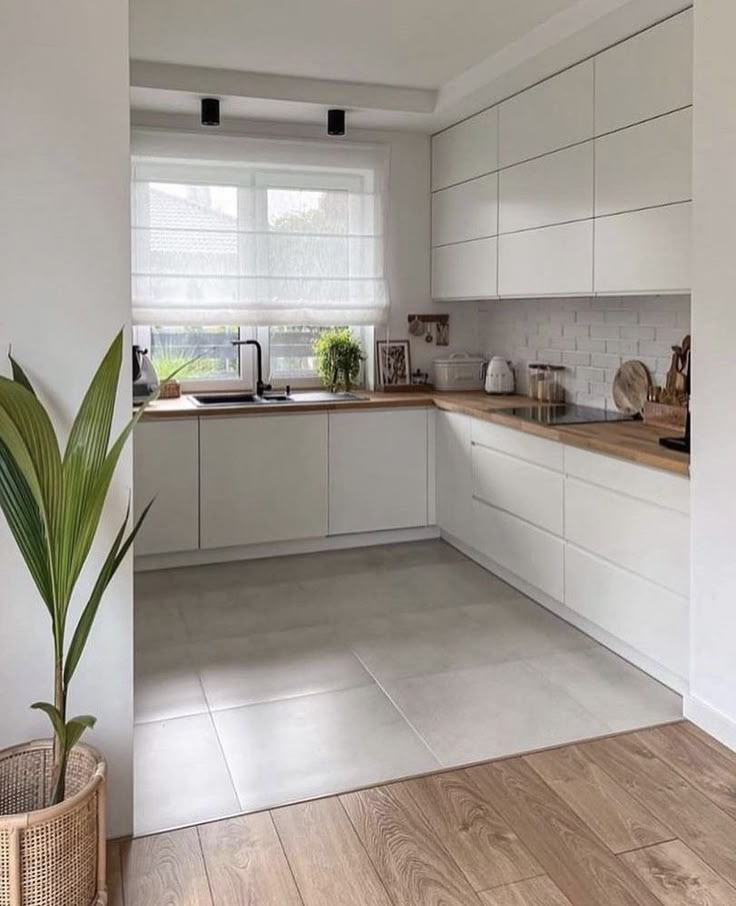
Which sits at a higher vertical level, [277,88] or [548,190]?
[277,88]

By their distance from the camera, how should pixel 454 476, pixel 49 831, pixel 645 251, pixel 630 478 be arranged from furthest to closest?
pixel 454 476 → pixel 645 251 → pixel 630 478 → pixel 49 831

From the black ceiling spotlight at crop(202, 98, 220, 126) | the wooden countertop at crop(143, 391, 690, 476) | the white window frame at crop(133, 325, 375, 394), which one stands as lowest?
the wooden countertop at crop(143, 391, 690, 476)

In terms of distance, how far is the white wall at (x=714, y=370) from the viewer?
2465 millimetres

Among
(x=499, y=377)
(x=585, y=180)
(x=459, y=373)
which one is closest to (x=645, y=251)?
(x=585, y=180)

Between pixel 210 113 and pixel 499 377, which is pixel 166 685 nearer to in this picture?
pixel 499 377

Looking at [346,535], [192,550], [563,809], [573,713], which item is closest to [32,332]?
[563,809]

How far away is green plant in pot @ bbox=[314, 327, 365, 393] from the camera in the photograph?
4.97m

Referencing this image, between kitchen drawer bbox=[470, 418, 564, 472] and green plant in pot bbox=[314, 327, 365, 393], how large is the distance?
0.96m

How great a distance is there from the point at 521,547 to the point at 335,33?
93.7 inches

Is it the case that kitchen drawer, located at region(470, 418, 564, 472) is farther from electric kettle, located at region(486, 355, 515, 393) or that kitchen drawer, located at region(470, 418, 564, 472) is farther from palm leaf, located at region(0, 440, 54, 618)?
palm leaf, located at region(0, 440, 54, 618)

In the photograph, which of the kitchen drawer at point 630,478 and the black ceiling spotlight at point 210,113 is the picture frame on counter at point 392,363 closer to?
the black ceiling spotlight at point 210,113

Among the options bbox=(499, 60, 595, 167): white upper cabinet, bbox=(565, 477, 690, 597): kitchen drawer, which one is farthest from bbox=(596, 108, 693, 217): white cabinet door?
bbox=(565, 477, 690, 597): kitchen drawer

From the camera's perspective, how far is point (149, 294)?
4574 millimetres

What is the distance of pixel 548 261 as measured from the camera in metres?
3.91
